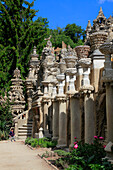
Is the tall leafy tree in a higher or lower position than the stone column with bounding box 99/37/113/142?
higher

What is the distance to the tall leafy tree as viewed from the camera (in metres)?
33.1

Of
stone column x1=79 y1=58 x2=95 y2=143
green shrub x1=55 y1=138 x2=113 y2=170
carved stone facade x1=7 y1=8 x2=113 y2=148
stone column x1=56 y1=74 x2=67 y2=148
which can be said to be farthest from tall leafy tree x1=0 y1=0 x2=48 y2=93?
green shrub x1=55 y1=138 x2=113 y2=170

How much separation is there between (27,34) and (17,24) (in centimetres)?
173

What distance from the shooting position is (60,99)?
585 inches

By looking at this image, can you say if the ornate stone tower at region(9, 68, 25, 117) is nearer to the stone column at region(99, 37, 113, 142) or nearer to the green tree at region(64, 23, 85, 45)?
the stone column at region(99, 37, 113, 142)

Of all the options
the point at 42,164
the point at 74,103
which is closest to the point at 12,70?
the point at 74,103

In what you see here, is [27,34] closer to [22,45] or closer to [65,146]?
[22,45]

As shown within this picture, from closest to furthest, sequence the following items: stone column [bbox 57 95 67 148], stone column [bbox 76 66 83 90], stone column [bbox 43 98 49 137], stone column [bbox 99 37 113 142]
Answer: stone column [bbox 99 37 113 142] → stone column [bbox 76 66 83 90] → stone column [bbox 57 95 67 148] → stone column [bbox 43 98 49 137]

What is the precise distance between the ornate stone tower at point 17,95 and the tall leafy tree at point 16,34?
1.35 m

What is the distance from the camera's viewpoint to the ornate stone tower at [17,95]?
29797mm

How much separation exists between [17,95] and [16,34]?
784 centimetres

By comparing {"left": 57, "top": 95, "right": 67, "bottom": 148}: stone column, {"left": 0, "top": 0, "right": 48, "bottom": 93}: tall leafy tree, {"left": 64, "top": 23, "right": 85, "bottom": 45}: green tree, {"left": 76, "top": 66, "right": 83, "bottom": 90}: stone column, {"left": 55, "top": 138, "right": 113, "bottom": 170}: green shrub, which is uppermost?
{"left": 64, "top": 23, "right": 85, "bottom": 45}: green tree

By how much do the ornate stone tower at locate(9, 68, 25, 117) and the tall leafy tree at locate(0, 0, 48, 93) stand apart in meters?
1.35

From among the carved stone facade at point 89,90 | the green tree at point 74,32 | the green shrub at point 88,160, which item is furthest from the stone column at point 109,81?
the green tree at point 74,32
